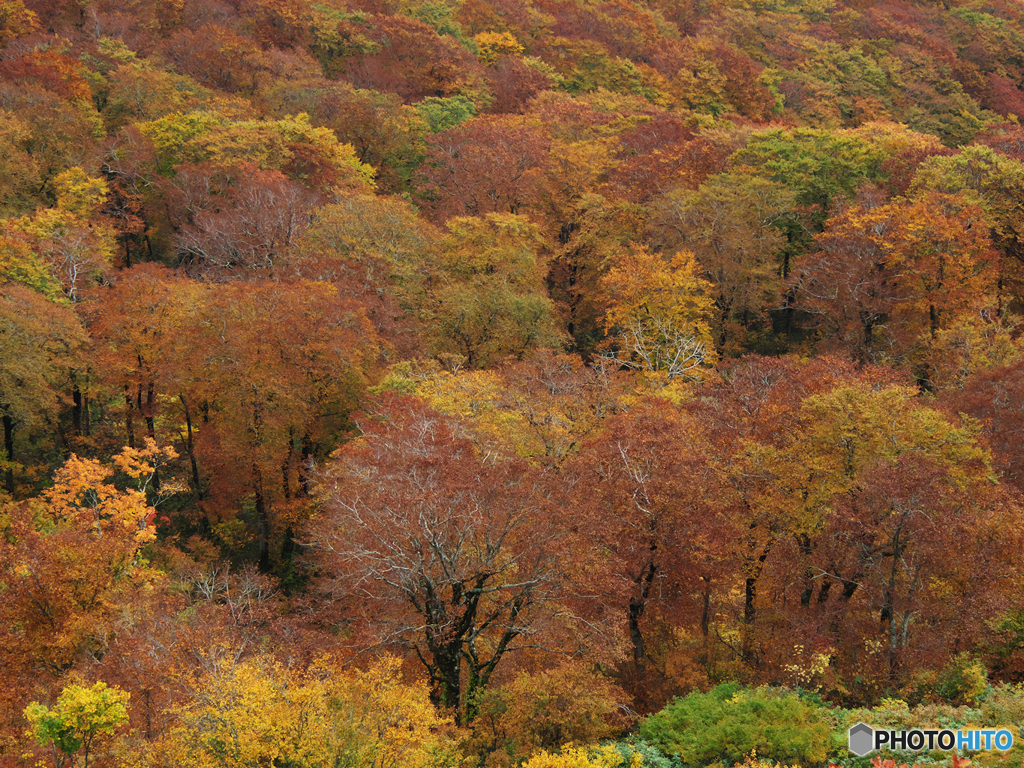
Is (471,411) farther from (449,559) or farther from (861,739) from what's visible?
(861,739)

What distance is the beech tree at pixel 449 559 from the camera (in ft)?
63.7

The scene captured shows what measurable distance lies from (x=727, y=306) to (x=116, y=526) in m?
32.6

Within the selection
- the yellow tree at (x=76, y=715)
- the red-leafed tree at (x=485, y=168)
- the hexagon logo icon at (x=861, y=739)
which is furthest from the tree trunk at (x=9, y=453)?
the hexagon logo icon at (x=861, y=739)

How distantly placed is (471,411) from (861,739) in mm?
17304

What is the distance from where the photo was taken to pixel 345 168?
160 ft

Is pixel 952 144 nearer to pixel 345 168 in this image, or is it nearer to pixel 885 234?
pixel 885 234

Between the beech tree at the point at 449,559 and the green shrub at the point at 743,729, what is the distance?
437cm

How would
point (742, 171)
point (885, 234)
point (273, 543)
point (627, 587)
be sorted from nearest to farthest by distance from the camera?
1. point (627, 587)
2. point (273, 543)
3. point (885, 234)
4. point (742, 171)

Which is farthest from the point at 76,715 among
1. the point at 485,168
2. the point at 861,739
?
the point at 485,168

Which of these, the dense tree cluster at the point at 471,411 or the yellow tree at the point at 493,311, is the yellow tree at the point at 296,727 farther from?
the yellow tree at the point at 493,311

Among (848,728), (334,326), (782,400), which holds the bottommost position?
(848,728)

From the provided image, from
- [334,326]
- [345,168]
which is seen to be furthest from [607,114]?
[334,326]

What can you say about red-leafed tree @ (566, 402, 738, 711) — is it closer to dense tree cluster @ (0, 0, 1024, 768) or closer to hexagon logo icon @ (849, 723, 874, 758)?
dense tree cluster @ (0, 0, 1024, 768)

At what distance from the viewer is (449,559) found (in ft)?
64.0
